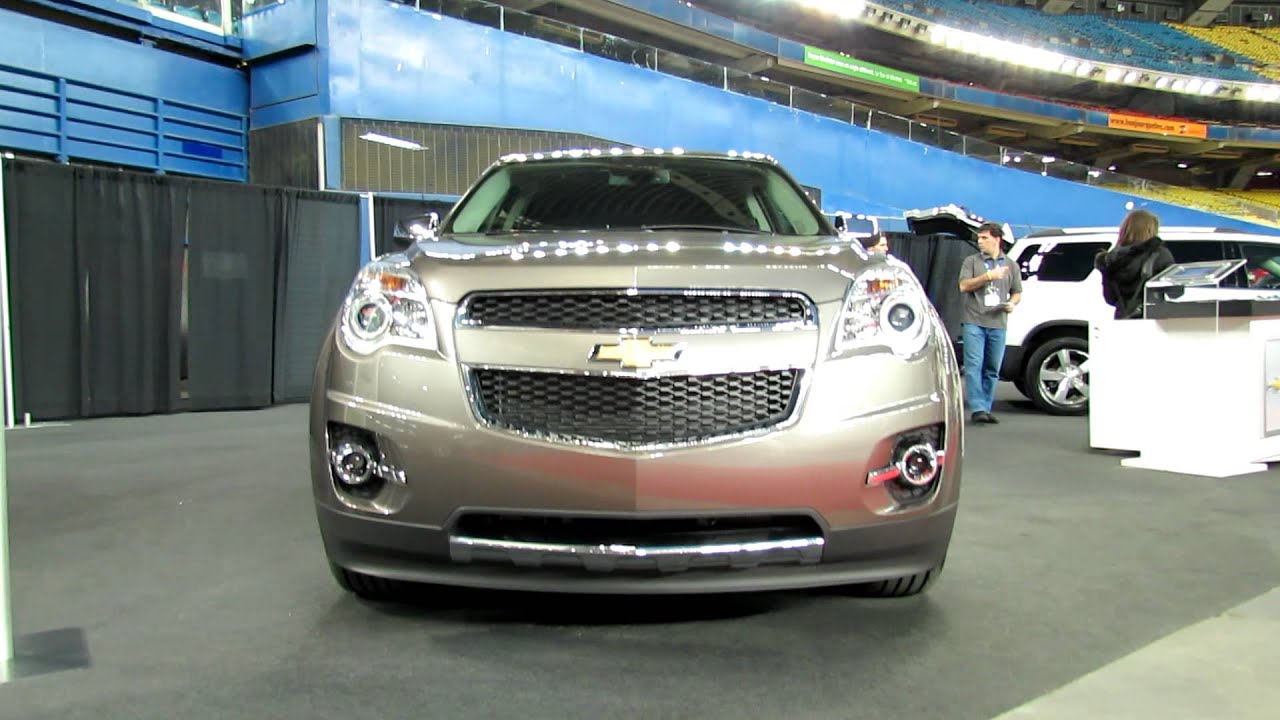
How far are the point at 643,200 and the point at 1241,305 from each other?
3593 millimetres

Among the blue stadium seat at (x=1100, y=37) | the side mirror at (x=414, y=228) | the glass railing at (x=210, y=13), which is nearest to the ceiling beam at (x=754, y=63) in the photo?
the blue stadium seat at (x=1100, y=37)

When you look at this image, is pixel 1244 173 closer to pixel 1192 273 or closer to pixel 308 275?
pixel 1192 273

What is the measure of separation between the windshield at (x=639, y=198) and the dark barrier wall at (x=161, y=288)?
17.3 ft

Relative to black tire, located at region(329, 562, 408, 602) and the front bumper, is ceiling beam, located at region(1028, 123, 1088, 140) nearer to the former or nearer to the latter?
the front bumper

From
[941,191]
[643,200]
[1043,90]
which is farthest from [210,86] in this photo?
[1043,90]

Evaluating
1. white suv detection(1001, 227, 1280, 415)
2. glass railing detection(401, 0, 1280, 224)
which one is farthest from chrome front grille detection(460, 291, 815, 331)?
glass railing detection(401, 0, 1280, 224)

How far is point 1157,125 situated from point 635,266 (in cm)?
4112

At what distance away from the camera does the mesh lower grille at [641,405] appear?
7.24 feet

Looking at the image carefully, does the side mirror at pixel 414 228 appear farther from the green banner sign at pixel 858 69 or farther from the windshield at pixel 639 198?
the green banner sign at pixel 858 69

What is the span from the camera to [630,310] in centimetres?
226

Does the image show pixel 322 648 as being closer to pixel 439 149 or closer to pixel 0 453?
pixel 0 453

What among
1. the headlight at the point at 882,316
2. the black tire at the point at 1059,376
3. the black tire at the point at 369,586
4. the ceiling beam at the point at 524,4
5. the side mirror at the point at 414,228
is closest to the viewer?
the headlight at the point at 882,316

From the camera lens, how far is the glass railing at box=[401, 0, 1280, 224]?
50.3ft

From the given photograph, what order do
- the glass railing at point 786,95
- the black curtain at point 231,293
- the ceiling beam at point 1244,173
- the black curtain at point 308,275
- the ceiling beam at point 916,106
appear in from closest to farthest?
1. the black curtain at point 231,293
2. the black curtain at point 308,275
3. the glass railing at point 786,95
4. the ceiling beam at point 916,106
5. the ceiling beam at point 1244,173
